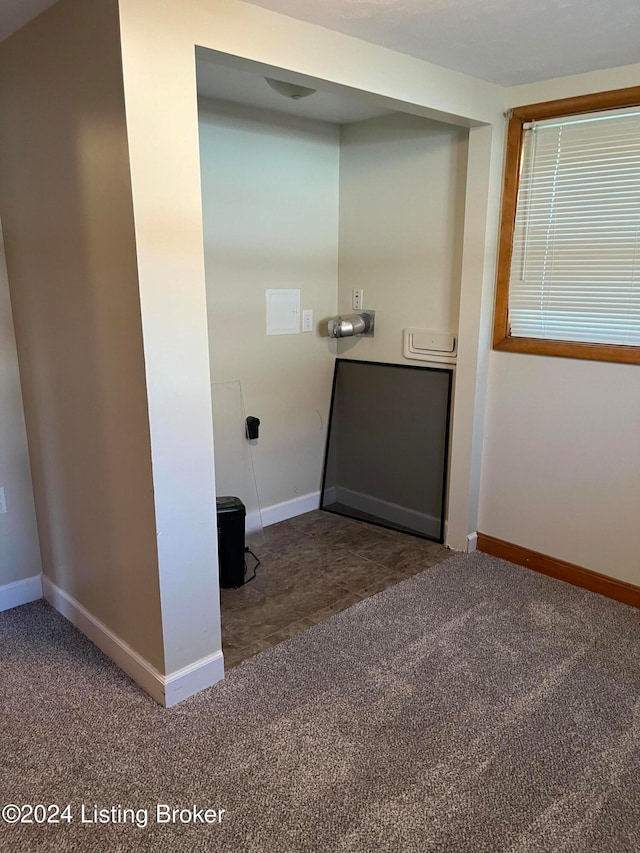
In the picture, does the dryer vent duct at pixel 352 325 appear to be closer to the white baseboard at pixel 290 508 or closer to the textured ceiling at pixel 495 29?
the white baseboard at pixel 290 508

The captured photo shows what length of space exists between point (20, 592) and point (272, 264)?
7.06ft

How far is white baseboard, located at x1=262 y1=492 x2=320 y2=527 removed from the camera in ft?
12.4

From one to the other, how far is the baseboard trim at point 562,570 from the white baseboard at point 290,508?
1131mm

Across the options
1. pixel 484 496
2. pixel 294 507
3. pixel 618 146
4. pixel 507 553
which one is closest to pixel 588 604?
pixel 507 553

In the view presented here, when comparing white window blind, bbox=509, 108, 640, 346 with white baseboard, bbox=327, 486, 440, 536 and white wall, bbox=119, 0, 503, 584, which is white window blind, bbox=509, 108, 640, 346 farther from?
white baseboard, bbox=327, 486, 440, 536

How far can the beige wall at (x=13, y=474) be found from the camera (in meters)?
2.63

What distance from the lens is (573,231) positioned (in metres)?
2.80

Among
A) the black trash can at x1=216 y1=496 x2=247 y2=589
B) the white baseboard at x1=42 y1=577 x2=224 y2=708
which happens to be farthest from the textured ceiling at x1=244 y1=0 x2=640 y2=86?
the white baseboard at x1=42 y1=577 x2=224 y2=708

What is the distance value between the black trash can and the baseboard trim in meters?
1.34

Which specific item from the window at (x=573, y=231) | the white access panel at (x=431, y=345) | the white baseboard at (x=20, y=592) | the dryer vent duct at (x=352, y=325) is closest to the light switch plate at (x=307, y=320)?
the dryer vent duct at (x=352, y=325)

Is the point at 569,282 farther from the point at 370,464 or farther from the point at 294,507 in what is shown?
the point at 294,507

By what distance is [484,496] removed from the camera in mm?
3355

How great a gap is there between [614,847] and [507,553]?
171cm

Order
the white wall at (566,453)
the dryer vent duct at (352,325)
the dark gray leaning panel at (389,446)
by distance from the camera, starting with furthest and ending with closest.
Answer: the dryer vent duct at (352,325) < the dark gray leaning panel at (389,446) < the white wall at (566,453)
